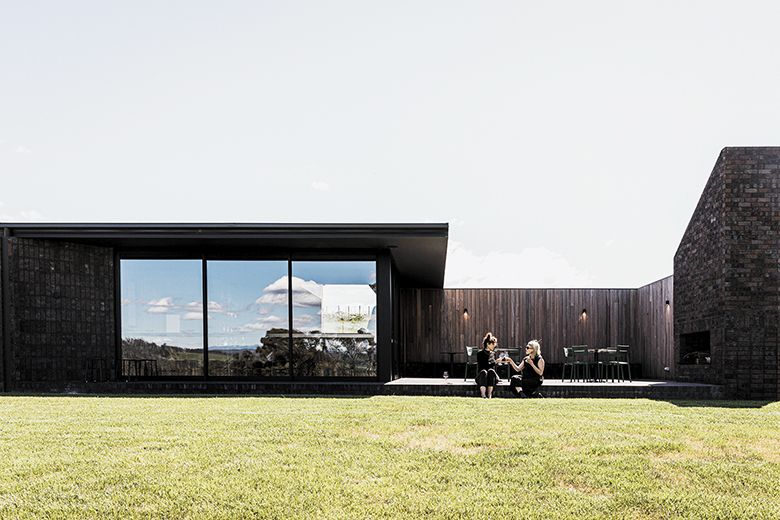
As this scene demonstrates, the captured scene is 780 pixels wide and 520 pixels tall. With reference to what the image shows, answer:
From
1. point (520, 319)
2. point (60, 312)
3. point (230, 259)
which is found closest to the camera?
point (60, 312)

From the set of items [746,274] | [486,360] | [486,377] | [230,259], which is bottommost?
[486,377]

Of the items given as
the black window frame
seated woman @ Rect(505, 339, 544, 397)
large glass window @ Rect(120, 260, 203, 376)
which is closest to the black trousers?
seated woman @ Rect(505, 339, 544, 397)

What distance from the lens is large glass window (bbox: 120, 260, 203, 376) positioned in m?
12.3

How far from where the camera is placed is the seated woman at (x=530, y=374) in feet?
34.3

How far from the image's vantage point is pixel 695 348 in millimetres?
12328

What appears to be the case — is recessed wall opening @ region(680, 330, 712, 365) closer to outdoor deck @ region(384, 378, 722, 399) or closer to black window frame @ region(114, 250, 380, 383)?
outdoor deck @ region(384, 378, 722, 399)

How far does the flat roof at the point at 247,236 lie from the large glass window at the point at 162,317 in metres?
0.41

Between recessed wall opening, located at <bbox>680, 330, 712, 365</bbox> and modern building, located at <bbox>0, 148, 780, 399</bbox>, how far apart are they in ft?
0.13

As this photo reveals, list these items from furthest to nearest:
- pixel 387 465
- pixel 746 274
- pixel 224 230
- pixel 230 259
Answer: pixel 230 259
pixel 224 230
pixel 746 274
pixel 387 465

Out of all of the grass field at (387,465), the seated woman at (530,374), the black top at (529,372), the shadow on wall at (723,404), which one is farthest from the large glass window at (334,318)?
the shadow on wall at (723,404)

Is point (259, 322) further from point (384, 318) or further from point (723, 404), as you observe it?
point (723, 404)

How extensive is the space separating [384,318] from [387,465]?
23.0 feet

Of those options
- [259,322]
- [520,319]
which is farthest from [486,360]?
[520,319]

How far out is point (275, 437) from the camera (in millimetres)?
5938
